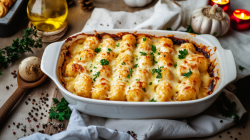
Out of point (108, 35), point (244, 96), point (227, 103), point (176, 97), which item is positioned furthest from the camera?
point (108, 35)

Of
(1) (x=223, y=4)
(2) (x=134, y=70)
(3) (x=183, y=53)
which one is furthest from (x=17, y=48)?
(1) (x=223, y=4)

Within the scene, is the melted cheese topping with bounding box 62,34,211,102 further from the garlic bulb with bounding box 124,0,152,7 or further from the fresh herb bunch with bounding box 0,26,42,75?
the garlic bulb with bounding box 124,0,152,7

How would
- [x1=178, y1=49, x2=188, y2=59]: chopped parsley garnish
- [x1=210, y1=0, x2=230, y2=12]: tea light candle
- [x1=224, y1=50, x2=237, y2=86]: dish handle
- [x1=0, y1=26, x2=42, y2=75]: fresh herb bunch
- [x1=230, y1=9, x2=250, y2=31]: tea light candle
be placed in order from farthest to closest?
[x1=210, y1=0, x2=230, y2=12]: tea light candle → [x1=230, y1=9, x2=250, y2=31]: tea light candle → [x1=0, y1=26, x2=42, y2=75]: fresh herb bunch → [x1=178, y1=49, x2=188, y2=59]: chopped parsley garnish → [x1=224, y1=50, x2=237, y2=86]: dish handle

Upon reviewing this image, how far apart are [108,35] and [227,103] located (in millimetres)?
1278

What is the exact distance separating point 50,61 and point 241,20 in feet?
7.12

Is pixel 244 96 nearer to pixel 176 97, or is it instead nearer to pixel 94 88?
pixel 176 97

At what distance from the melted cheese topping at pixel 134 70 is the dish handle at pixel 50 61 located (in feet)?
0.47

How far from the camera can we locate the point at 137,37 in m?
2.06

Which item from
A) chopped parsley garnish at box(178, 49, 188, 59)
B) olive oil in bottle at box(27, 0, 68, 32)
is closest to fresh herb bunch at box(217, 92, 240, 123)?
chopped parsley garnish at box(178, 49, 188, 59)

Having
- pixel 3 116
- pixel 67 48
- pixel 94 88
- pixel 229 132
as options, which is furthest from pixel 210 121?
pixel 3 116

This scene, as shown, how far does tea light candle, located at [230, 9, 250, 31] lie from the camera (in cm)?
239

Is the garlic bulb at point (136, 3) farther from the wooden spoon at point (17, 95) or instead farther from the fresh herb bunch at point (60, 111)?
the fresh herb bunch at point (60, 111)

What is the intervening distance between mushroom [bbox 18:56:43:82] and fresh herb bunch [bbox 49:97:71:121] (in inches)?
13.3

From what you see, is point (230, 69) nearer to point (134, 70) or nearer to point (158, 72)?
point (158, 72)
